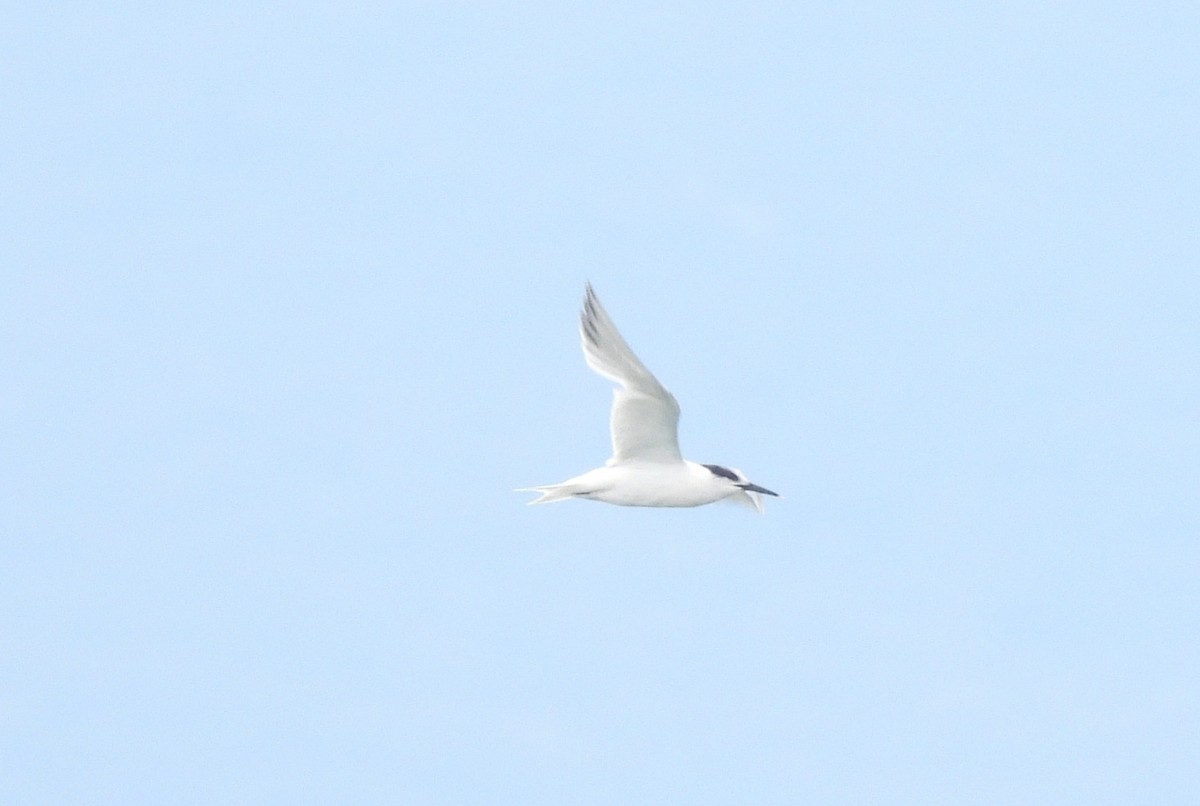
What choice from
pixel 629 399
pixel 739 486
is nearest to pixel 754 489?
pixel 739 486

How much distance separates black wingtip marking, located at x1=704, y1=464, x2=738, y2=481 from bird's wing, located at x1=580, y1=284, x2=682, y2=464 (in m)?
0.51

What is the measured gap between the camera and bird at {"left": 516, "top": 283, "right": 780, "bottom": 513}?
2028cm

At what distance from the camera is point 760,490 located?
22.0 m

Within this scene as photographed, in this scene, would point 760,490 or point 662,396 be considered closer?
point 662,396

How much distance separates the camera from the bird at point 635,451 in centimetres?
2028

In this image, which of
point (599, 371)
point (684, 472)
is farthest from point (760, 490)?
point (599, 371)

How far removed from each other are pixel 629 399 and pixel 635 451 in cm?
66

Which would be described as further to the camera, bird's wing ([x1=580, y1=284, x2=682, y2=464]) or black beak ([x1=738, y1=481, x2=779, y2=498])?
black beak ([x1=738, y1=481, x2=779, y2=498])

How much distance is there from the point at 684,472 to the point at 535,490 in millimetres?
1376

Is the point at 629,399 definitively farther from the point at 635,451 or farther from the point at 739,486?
the point at 739,486

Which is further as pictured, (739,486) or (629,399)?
(739,486)

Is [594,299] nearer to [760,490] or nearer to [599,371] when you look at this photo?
[599,371]

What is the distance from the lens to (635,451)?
69.2 feet

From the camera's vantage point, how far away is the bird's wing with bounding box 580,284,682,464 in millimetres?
20203
